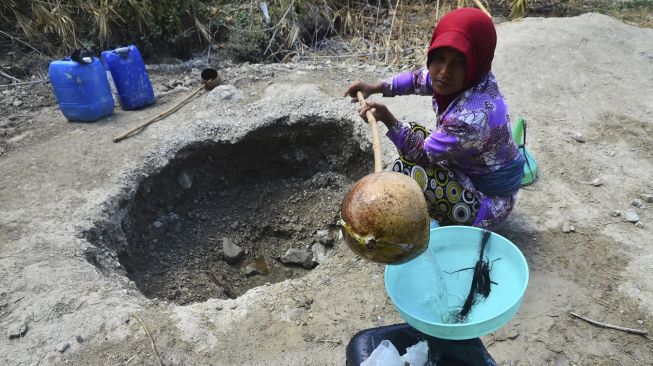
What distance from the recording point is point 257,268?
348 cm

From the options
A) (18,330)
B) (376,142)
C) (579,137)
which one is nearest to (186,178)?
(18,330)

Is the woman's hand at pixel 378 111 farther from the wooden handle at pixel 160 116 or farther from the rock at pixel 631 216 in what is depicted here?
the wooden handle at pixel 160 116

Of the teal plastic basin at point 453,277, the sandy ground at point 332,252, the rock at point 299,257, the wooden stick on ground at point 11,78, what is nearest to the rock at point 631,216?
the sandy ground at point 332,252

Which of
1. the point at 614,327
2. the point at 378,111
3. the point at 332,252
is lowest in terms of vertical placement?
the point at 332,252

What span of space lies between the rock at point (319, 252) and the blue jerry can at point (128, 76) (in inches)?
81.3

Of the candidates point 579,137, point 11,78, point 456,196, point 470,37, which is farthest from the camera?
point 11,78

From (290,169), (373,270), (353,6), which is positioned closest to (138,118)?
(290,169)

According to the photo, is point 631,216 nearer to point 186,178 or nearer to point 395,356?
point 395,356

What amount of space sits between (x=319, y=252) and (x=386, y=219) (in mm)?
2070

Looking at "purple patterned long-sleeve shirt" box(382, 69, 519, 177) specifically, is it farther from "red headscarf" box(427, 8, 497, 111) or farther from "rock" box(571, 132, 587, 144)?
"rock" box(571, 132, 587, 144)

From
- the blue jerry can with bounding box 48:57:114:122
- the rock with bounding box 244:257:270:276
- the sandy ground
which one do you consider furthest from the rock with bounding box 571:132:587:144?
the blue jerry can with bounding box 48:57:114:122

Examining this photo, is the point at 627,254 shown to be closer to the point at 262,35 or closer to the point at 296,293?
the point at 296,293

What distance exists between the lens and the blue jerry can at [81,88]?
Result: 3.75 meters

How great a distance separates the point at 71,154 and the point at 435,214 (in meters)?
2.68
